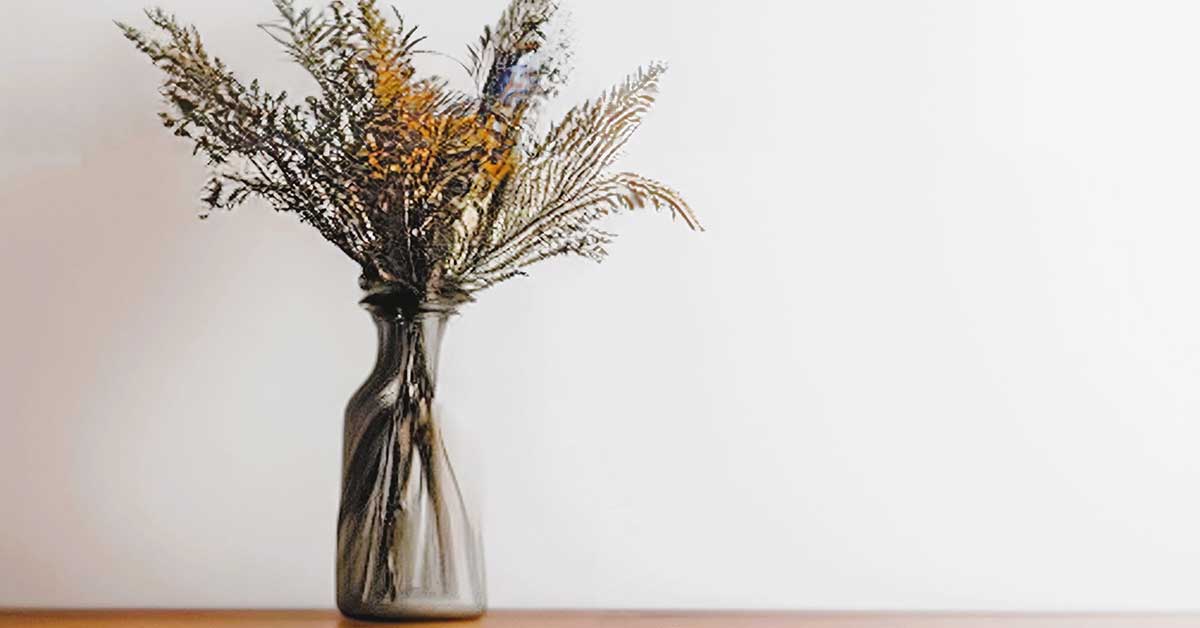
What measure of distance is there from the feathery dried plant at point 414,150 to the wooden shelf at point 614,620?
302 millimetres

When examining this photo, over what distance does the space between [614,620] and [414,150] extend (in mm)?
462

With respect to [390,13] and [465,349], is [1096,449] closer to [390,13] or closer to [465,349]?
[465,349]

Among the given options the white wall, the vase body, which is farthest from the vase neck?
the white wall

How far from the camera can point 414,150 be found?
106cm

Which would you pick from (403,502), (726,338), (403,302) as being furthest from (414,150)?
(726,338)

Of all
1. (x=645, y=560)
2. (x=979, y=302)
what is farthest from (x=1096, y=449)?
(x=645, y=560)

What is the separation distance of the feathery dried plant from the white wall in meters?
0.20

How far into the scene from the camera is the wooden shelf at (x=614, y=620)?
117 centimetres

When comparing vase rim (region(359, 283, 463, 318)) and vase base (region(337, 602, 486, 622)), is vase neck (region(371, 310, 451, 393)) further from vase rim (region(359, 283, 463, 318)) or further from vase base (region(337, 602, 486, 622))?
vase base (region(337, 602, 486, 622))

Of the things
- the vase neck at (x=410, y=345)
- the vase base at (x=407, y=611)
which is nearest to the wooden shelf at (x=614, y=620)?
the vase base at (x=407, y=611)

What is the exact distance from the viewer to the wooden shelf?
1.17 m

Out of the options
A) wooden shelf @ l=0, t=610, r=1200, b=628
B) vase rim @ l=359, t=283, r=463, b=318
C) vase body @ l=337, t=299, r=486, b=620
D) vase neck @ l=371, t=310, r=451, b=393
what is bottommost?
wooden shelf @ l=0, t=610, r=1200, b=628

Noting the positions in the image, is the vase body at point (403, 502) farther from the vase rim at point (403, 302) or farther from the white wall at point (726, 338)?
the white wall at point (726, 338)

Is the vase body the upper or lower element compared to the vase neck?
lower
